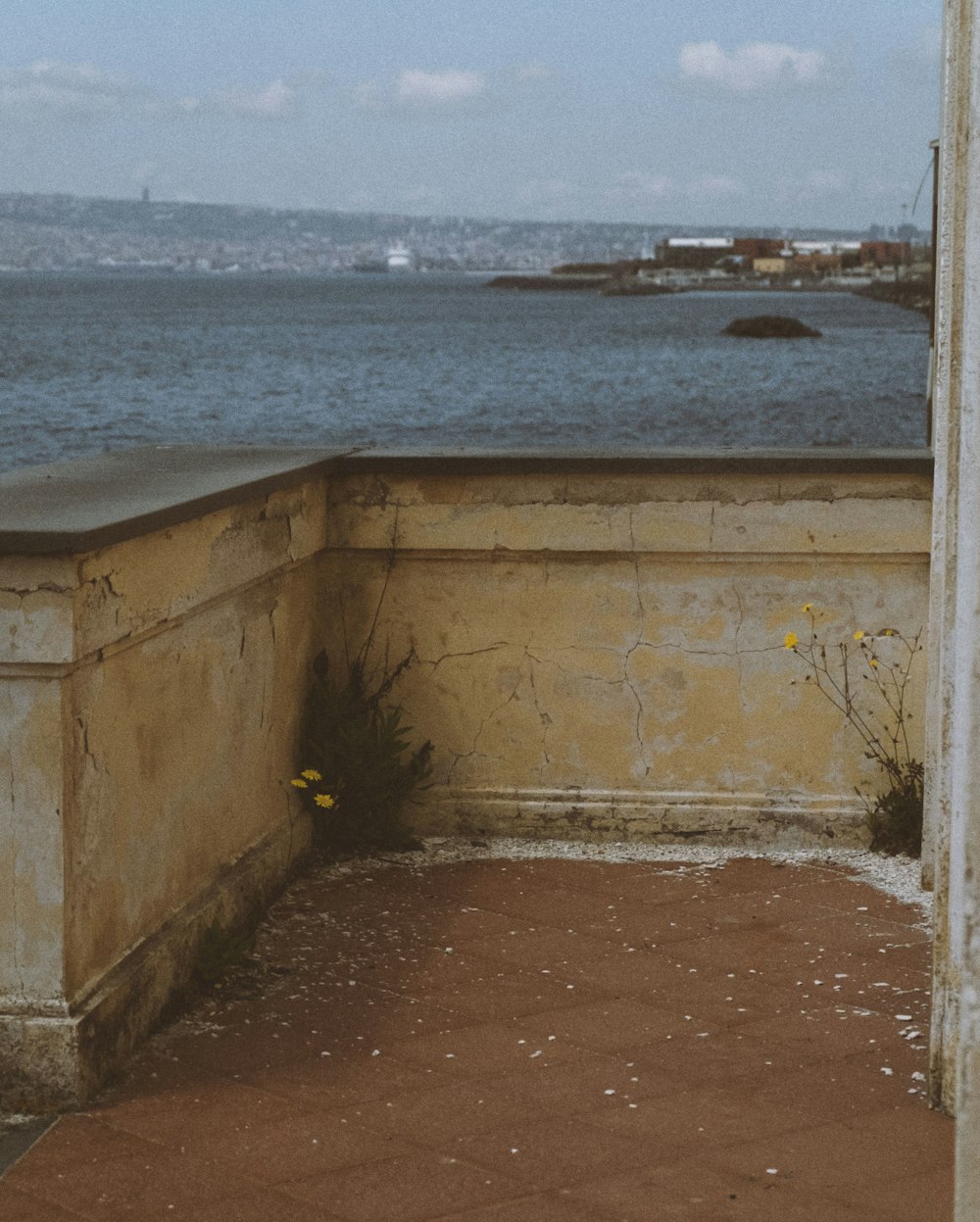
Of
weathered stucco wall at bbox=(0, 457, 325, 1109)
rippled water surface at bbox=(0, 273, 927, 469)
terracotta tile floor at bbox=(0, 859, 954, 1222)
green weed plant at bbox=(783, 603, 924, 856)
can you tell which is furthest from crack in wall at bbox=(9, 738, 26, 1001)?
rippled water surface at bbox=(0, 273, 927, 469)

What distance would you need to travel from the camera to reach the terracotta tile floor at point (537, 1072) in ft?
9.25

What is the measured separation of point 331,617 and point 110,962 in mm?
1795

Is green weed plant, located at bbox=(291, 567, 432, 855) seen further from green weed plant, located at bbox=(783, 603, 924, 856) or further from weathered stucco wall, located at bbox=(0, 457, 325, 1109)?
green weed plant, located at bbox=(783, 603, 924, 856)

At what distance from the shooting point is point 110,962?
3389mm

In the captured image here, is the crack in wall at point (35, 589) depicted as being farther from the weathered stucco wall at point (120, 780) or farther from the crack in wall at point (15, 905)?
the crack in wall at point (15, 905)

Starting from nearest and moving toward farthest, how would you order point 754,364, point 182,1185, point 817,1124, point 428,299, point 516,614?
point 182,1185 → point 817,1124 → point 516,614 → point 754,364 → point 428,299

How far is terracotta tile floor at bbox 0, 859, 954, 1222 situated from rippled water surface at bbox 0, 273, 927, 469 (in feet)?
81.2

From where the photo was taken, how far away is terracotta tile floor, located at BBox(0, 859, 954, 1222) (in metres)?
2.82

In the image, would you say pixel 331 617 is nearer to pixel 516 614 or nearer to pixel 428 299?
pixel 516 614

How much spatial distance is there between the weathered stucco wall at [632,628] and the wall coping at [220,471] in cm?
4

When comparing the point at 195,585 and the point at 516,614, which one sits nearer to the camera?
the point at 195,585

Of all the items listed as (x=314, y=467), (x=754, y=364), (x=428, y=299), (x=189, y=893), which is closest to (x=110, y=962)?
(x=189, y=893)

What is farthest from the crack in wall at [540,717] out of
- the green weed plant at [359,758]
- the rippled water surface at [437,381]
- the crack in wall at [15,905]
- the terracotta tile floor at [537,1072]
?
the rippled water surface at [437,381]

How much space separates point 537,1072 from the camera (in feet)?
11.0
